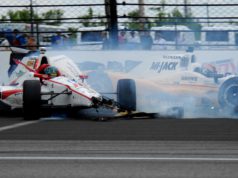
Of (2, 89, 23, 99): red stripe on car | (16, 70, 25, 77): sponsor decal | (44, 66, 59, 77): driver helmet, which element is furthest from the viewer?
(16, 70, 25, 77): sponsor decal

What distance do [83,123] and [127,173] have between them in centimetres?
484

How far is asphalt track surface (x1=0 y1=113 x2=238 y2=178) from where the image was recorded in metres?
7.53

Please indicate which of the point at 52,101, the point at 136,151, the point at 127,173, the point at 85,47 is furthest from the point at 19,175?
the point at 85,47

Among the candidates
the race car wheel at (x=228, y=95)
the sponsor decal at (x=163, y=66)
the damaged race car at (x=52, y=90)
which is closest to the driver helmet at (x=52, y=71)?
the damaged race car at (x=52, y=90)

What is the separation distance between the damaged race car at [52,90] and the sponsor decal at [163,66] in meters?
1.02

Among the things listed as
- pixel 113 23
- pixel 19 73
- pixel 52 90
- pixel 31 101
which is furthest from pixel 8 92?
pixel 113 23

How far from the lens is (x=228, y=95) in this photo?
13.8 metres

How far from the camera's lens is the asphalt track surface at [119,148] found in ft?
24.7

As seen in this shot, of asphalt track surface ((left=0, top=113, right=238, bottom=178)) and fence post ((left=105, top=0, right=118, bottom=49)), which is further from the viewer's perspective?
fence post ((left=105, top=0, right=118, bottom=49))

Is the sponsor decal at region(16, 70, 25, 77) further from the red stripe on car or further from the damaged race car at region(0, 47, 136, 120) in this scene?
the red stripe on car

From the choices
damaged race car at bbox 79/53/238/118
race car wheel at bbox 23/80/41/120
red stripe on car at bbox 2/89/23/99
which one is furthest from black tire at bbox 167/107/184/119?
red stripe on car at bbox 2/89/23/99

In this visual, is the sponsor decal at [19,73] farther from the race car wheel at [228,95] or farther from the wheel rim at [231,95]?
the wheel rim at [231,95]

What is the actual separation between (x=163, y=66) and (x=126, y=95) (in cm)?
137

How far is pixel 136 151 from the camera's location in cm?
885
